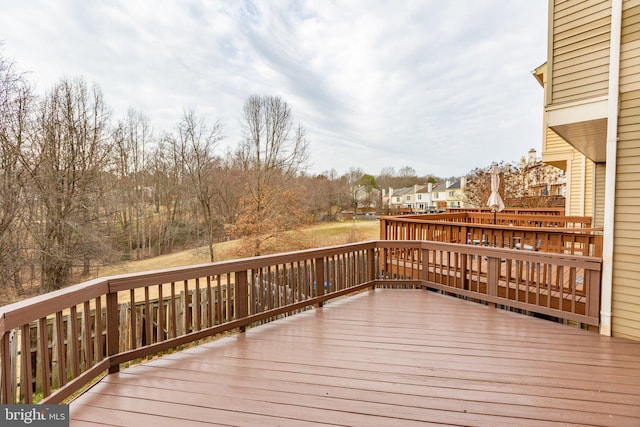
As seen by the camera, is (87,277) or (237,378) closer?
(237,378)

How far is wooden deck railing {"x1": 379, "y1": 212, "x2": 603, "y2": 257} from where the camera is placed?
4.39 metres

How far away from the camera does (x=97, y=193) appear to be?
34.9ft

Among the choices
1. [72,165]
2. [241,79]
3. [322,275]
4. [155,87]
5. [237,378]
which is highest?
[241,79]

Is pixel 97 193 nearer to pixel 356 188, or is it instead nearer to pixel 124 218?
pixel 124 218

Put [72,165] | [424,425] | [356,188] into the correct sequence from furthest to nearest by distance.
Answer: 1. [356,188]
2. [72,165]
3. [424,425]

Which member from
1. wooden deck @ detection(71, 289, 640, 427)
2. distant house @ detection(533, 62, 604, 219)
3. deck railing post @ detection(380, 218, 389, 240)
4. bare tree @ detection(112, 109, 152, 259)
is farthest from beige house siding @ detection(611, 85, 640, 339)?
bare tree @ detection(112, 109, 152, 259)

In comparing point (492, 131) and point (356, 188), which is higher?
point (492, 131)

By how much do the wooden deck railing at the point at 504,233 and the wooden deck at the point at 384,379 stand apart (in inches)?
53.2

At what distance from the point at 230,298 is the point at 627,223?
14.0 feet

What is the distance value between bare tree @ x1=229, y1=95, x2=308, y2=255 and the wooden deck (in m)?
13.2

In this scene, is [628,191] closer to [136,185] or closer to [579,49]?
[579,49]

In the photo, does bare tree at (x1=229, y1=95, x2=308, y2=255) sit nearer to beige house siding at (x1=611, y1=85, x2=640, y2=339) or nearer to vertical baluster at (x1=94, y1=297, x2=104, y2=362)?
vertical baluster at (x1=94, y1=297, x2=104, y2=362)

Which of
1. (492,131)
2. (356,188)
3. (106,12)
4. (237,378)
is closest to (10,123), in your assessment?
(106,12)

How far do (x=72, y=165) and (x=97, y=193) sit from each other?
1103mm
